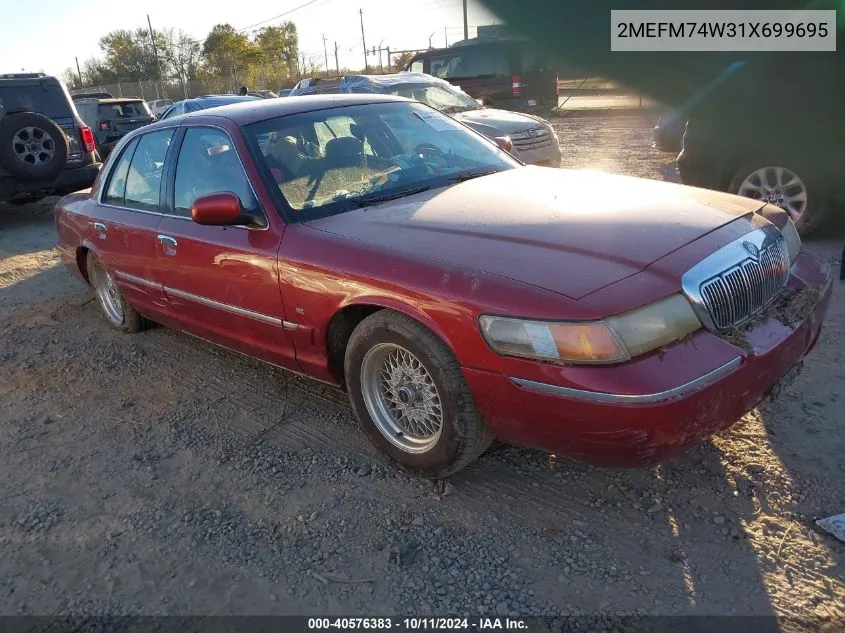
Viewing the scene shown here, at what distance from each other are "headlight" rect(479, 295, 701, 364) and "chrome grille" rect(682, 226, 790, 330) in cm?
10

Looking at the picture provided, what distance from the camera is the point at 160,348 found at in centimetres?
473

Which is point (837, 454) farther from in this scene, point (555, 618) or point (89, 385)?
point (89, 385)

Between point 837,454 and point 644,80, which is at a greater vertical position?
point 644,80

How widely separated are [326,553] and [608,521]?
3.55ft

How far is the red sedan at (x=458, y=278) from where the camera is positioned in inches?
89.4

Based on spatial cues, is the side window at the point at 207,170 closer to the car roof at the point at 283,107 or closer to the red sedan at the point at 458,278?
the red sedan at the point at 458,278

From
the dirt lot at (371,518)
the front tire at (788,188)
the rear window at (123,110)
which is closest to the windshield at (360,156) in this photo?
the dirt lot at (371,518)

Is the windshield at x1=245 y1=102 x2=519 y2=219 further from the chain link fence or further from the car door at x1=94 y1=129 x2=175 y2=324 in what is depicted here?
the chain link fence

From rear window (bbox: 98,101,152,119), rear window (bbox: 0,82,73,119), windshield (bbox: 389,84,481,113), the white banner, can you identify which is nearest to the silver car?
windshield (bbox: 389,84,481,113)

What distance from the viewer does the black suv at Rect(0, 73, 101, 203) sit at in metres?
8.04

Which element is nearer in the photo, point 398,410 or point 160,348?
point 398,410

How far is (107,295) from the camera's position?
513cm

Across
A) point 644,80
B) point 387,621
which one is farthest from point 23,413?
point 644,80

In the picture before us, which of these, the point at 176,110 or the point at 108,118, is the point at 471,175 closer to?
the point at 176,110
